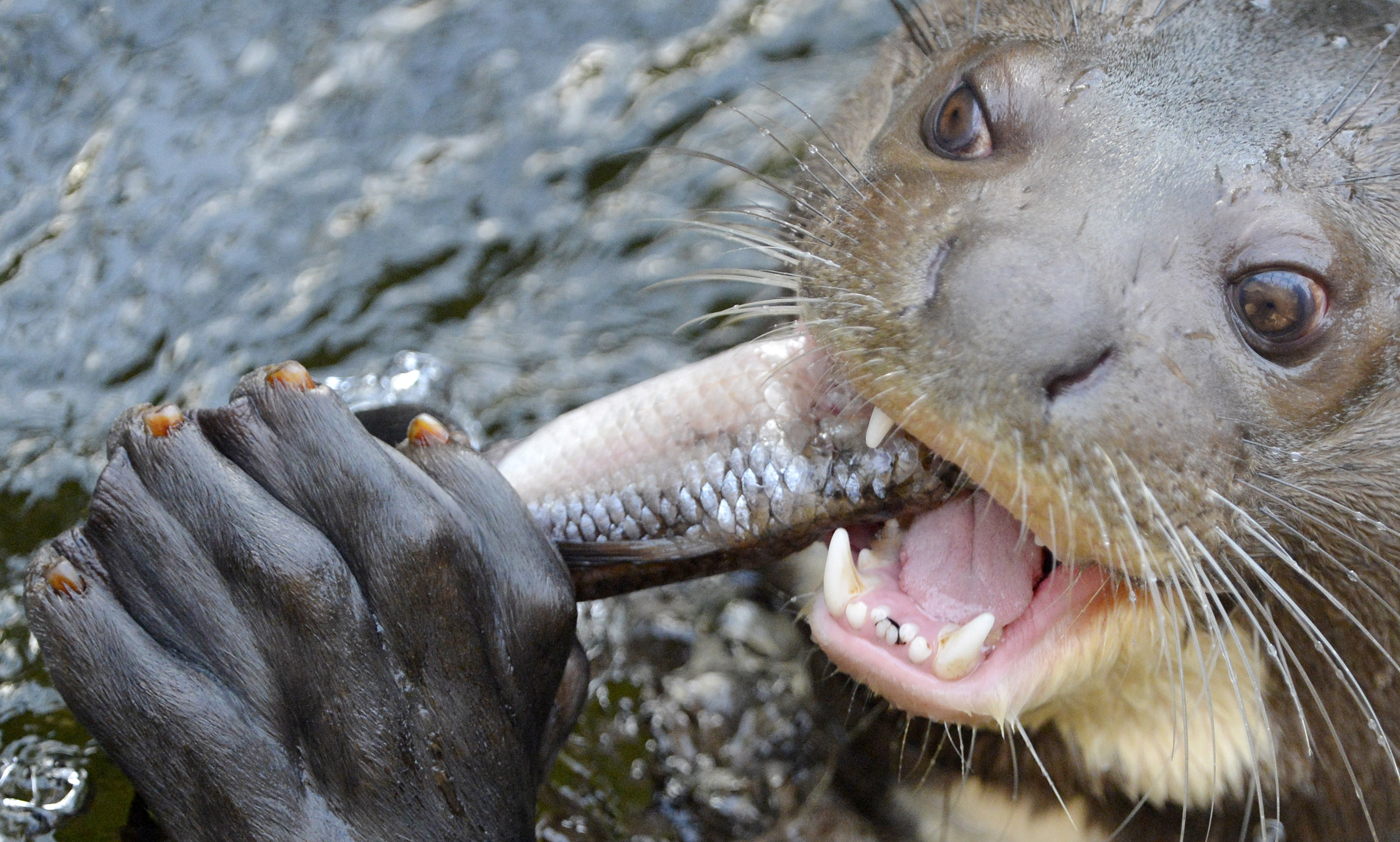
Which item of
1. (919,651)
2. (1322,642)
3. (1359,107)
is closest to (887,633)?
(919,651)

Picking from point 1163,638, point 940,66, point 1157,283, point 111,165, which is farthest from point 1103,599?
point 111,165

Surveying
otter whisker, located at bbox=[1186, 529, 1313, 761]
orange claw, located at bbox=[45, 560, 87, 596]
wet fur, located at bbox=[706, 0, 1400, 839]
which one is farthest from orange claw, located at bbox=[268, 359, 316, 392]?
otter whisker, located at bbox=[1186, 529, 1313, 761]

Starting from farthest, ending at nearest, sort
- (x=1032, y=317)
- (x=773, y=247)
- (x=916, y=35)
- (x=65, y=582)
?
(x=916, y=35), (x=773, y=247), (x=65, y=582), (x=1032, y=317)

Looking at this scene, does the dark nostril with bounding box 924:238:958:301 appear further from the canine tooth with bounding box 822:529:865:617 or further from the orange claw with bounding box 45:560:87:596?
the orange claw with bounding box 45:560:87:596

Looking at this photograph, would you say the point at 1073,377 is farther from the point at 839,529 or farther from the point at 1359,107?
the point at 1359,107

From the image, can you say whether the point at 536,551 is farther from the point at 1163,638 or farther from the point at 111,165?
the point at 111,165

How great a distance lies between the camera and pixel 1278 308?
1748 mm

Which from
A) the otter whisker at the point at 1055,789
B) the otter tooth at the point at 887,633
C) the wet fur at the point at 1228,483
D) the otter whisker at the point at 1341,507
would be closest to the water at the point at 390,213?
the otter whisker at the point at 1055,789

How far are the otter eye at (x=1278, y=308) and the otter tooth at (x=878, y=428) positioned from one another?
1.35 ft

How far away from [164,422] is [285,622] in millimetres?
268

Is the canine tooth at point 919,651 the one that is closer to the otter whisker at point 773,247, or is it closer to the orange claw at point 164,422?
the otter whisker at point 773,247

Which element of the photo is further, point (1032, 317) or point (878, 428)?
point (878, 428)

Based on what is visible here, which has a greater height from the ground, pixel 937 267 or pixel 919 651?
pixel 937 267

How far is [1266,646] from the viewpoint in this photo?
1948mm
